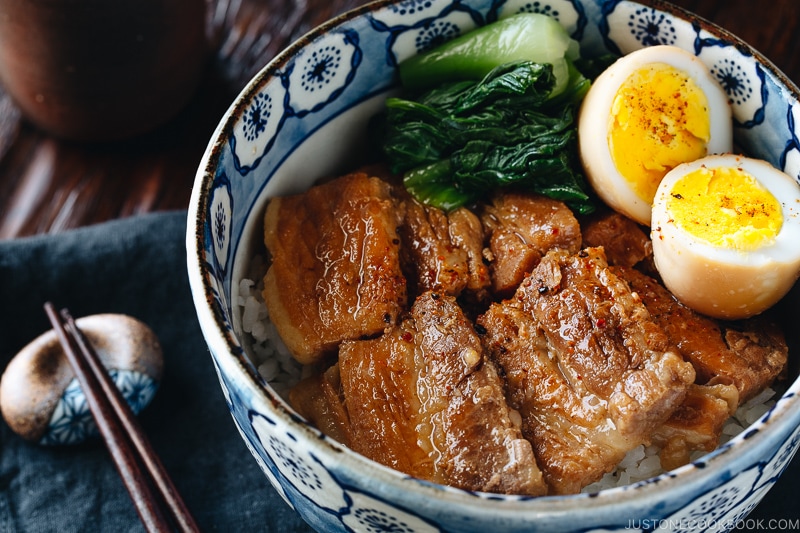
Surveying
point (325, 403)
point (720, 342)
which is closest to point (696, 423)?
point (720, 342)

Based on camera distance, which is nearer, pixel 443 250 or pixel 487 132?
pixel 443 250

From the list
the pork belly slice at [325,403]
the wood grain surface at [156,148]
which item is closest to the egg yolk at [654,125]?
the pork belly slice at [325,403]

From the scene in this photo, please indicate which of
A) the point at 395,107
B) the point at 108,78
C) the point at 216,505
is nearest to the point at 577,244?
the point at 395,107

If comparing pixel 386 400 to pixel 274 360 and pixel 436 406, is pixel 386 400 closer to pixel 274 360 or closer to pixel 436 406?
pixel 436 406

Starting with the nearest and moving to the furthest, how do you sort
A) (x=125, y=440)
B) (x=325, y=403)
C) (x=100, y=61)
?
(x=325, y=403)
(x=125, y=440)
(x=100, y=61)

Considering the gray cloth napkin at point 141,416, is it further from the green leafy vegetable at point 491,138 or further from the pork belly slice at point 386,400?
the green leafy vegetable at point 491,138

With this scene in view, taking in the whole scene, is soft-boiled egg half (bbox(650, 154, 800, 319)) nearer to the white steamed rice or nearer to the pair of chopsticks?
the white steamed rice

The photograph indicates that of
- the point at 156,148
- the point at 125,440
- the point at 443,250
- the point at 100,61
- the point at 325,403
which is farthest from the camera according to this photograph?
the point at 156,148
